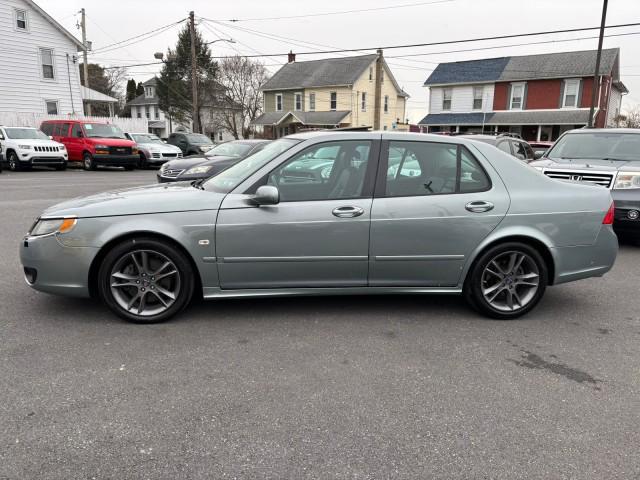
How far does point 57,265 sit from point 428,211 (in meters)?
3.02

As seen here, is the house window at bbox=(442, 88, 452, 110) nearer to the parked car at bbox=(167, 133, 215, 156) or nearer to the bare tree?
the parked car at bbox=(167, 133, 215, 156)

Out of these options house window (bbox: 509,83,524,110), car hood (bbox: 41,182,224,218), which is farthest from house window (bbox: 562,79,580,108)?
car hood (bbox: 41,182,224,218)

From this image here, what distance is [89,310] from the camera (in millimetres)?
4352

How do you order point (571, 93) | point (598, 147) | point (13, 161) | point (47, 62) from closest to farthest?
point (598, 147)
point (13, 161)
point (47, 62)
point (571, 93)

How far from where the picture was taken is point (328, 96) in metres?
41.9

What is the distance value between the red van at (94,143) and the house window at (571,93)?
1049 inches

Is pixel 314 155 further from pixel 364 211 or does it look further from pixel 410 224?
pixel 410 224

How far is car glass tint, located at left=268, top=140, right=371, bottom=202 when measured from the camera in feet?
13.5

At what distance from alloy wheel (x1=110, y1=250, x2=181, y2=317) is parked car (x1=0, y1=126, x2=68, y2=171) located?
56.4 ft

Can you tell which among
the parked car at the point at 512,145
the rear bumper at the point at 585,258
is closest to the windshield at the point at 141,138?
the parked car at the point at 512,145

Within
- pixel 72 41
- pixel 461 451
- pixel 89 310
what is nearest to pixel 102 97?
pixel 72 41

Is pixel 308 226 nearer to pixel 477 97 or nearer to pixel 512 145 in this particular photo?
pixel 512 145

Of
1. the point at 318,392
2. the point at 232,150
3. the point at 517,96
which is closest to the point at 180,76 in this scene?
the point at 517,96

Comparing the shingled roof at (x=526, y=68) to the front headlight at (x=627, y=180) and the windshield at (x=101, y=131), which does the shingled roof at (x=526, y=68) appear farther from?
the front headlight at (x=627, y=180)
